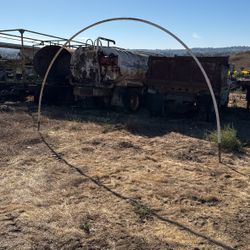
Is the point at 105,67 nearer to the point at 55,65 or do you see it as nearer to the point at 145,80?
the point at 145,80

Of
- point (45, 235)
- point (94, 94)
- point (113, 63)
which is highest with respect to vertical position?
point (113, 63)

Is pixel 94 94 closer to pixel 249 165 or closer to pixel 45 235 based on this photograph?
pixel 249 165

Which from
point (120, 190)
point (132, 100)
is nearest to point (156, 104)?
point (132, 100)

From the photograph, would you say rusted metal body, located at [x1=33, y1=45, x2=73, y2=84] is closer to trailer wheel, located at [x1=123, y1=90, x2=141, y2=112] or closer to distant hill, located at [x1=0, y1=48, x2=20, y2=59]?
trailer wheel, located at [x1=123, y1=90, x2=141, y2=112]

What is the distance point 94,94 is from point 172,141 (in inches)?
193

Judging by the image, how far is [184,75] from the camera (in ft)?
42.9

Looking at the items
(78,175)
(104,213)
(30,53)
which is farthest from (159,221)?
(30,53)

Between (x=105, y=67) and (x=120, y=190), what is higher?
(x=105, y=67)

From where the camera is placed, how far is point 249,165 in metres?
8.05

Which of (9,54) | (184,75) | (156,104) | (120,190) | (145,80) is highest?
(9,54)

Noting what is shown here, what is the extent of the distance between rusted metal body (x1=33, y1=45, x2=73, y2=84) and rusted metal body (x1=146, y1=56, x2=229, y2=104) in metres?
3.80

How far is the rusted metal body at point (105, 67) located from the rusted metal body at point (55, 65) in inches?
64.1

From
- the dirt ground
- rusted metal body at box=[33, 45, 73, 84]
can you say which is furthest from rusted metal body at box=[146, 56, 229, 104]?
rusted metal body at box=[33, 45, 73, 84]

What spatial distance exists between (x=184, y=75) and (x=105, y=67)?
2.67 metres
